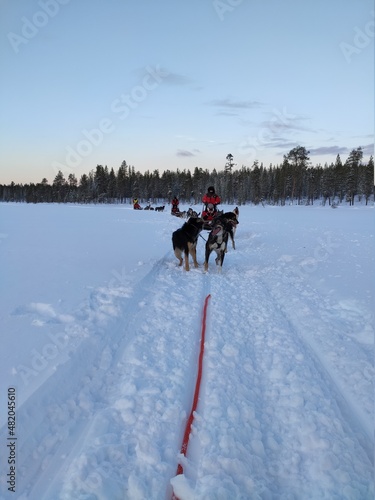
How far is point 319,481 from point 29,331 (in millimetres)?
3082

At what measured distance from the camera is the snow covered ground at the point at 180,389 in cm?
198

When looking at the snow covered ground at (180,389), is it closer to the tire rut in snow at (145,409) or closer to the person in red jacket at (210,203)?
the tire rut in snow at (145,409)

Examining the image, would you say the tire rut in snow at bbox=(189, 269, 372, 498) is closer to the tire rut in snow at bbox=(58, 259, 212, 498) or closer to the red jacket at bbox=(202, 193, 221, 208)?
the tire rut in snow at bbox=(58, 259, 212, 498)

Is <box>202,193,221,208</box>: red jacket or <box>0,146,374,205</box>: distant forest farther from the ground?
<box>0,146,374,205</box>: distant forest

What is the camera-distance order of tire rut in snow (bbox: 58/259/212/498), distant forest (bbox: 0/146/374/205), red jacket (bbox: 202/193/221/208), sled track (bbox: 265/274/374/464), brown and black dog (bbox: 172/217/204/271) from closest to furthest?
tire rut in snow (bbox: 58/259/212/498)
sled track (bbox: 265/274/374/464)
brown and black dog (bbox: 172/217/204/271)
red jacket (bbox: 202/193/221/208)
distant forest (bbox: 0/146/374/205)

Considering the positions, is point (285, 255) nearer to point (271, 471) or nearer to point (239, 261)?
point (239, 261)

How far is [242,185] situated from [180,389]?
7157cm

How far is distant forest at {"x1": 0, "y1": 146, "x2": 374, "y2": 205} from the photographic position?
6003 centimetres

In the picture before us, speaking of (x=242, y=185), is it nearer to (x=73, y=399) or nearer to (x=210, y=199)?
(x=210, y=199)

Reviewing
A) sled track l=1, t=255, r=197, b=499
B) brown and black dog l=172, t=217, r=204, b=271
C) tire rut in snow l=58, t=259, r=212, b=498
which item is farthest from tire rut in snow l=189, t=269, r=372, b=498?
brown and black dog l=172, t=217, r=204, b=271

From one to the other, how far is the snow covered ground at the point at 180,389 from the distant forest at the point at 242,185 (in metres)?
55.5

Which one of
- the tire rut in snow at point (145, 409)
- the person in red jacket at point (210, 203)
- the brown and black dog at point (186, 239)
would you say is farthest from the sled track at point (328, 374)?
the person in red jacket at point (210, 203)

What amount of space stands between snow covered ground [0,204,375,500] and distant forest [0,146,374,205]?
2186 inches

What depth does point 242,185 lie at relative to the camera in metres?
71.2
